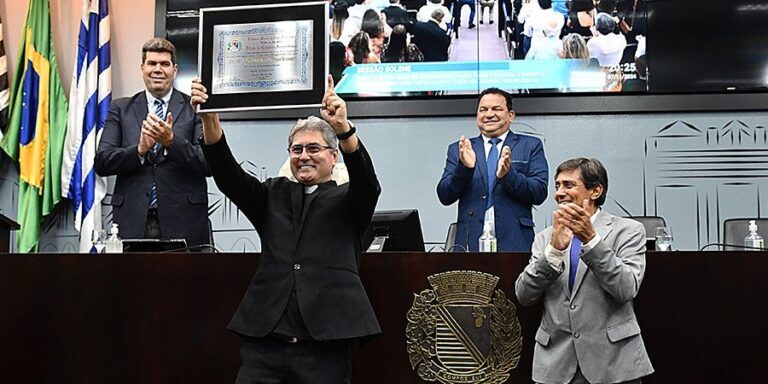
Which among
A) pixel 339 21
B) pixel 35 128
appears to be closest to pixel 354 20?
pixel 339 21

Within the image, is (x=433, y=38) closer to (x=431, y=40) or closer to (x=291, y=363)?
(x=431, y=40)

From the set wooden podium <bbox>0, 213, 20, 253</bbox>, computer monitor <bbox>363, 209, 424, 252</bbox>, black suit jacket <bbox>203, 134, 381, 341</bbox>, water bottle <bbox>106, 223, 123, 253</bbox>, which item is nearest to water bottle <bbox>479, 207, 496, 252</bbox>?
computer monitor <bbox>363, 209, 424, 252</bbox>

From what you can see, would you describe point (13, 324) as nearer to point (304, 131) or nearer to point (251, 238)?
point (304, 131)

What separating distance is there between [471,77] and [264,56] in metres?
3.39

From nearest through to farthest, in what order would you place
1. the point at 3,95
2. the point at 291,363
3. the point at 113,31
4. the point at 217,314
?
the point at 291,363 < the point at 217,314 < the point at 3,95 < the point at 113,31

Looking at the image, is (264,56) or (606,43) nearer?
(264,56)

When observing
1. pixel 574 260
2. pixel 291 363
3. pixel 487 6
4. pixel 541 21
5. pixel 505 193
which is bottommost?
pixel 291 363

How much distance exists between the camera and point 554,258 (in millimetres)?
3256

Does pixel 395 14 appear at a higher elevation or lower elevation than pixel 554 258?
higher

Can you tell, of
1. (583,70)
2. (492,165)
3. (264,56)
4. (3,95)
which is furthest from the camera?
(3,95)

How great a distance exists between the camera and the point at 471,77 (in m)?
6.58

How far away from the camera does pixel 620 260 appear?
3.24m

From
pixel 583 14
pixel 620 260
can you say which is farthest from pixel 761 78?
pixel 620 260

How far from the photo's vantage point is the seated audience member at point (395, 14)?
671 cm
